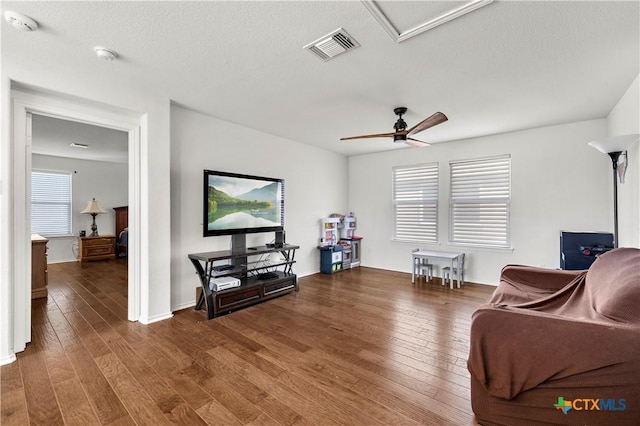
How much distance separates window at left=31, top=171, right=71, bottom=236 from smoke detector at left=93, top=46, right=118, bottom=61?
6.26m

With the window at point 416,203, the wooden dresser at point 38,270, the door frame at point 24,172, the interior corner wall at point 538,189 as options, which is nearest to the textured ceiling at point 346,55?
the door frame at point 24,172

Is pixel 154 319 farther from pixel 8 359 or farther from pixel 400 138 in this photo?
pixel 400 138

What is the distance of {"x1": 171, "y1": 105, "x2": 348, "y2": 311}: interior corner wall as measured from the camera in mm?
3570

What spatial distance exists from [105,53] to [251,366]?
2.78 metres

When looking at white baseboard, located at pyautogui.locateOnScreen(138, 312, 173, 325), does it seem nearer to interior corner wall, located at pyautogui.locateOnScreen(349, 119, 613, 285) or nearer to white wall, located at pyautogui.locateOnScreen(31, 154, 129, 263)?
interior corner wall, located at pyautogui.locateOnScreen(349, 119, 613, 285)

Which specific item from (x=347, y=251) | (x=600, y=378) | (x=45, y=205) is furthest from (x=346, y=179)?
(x=45, y=205)

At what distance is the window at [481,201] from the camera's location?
15.3ft

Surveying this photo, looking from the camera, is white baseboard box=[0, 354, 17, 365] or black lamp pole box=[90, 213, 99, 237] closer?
white baseboard box=[0, 354, 17, 365]

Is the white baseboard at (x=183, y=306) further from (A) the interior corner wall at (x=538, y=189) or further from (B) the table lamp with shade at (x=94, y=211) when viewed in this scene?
(B) the table lamp with shade at (x=94, y=211)

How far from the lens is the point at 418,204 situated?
5.54 m

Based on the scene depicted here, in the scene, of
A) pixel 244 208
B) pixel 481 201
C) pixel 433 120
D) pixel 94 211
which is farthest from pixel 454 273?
pixel 94 211

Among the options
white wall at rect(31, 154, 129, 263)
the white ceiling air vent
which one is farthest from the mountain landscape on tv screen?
white wall at rect(31, 154, 129, 263)

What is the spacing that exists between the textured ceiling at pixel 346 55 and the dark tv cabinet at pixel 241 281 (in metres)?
1.88

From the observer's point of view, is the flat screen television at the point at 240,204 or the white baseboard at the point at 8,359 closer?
the white baseboard at the point at 8,359
